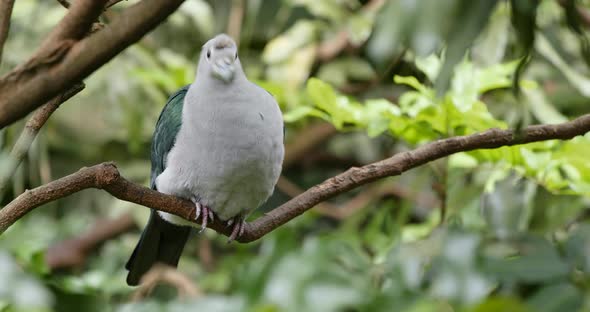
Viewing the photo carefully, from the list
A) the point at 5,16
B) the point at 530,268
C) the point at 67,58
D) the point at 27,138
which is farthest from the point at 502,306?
the point at 27,138

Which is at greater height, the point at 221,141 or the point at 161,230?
the point at 221,141

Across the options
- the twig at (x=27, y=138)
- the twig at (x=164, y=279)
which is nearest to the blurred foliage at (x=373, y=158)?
the twig at (x=164, y=279)

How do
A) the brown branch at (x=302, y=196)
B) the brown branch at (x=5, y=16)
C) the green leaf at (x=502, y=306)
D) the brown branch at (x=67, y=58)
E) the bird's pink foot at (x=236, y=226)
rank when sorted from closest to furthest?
the green leaf at (x=502, y=306) < the brown branch at (x=67, y=58) < the brown branch at (x=5, y=16) < the brown branch at (x=302, y=196) < the bird's pink foot at (x=236, y=226)

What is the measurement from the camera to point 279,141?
63.0 inches

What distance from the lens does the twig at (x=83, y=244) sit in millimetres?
3271

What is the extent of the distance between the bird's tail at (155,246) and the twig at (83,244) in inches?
52.2

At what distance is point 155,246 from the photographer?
192 cm

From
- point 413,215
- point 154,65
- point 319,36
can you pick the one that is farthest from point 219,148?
point 413,215

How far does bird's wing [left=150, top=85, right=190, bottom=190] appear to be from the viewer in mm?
1684

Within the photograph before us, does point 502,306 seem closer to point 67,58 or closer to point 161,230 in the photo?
point 67,58

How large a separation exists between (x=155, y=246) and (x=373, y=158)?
1.63m

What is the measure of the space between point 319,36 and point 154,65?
695 mm

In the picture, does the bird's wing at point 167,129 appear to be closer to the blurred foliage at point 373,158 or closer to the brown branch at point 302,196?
the brown branch at point 302,196

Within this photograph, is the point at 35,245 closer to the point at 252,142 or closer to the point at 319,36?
the point at 252,142
